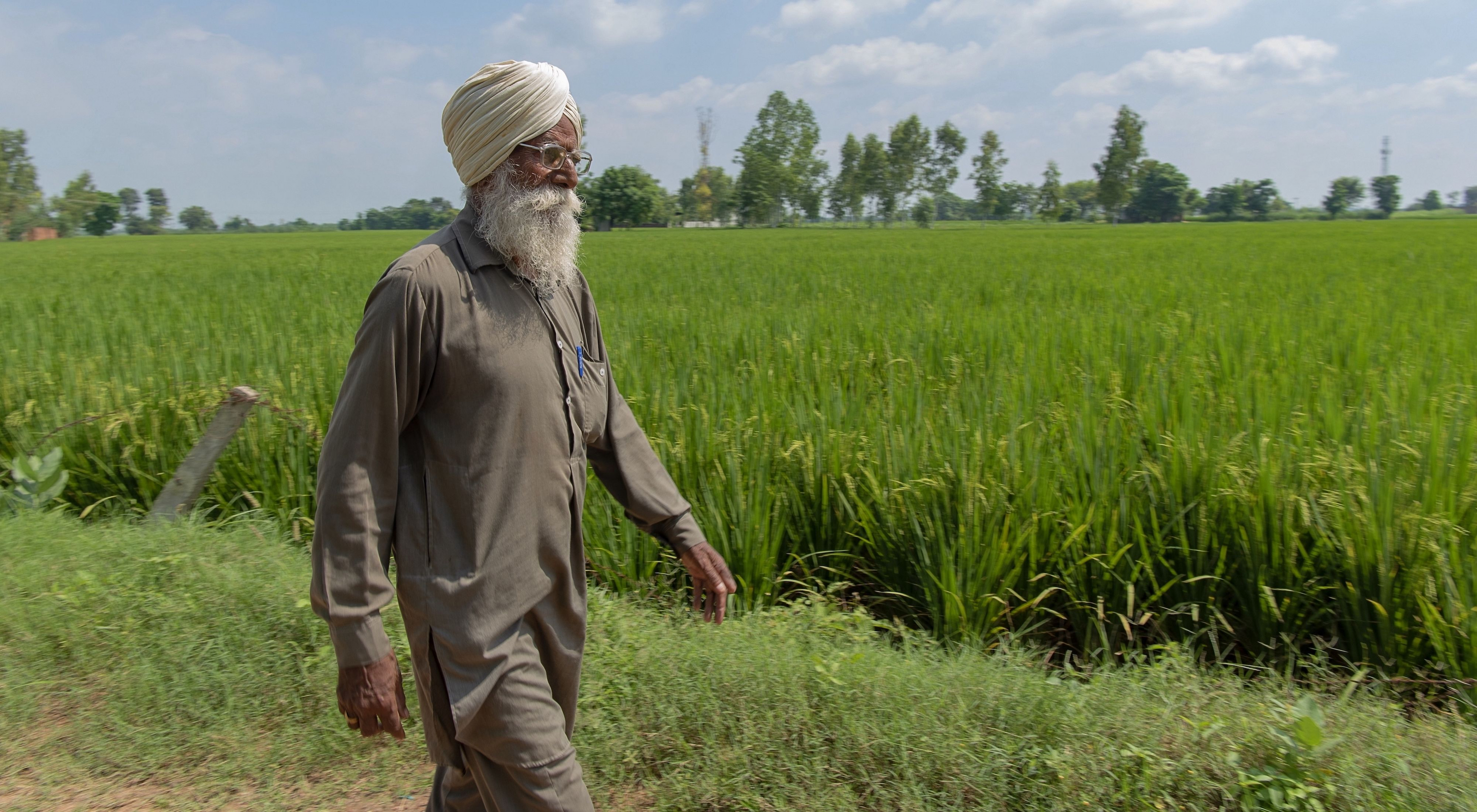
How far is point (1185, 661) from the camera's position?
8.43 ft

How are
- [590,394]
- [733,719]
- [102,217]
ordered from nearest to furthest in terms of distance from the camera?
1. [590,394]
2. [733,719]
3. [102,217]

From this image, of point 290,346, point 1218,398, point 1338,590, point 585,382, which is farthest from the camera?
point 290,346

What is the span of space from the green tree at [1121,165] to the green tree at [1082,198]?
8.82ft

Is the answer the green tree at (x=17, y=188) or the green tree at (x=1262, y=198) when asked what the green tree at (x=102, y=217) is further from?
the green tree at (x=1262, y=198)

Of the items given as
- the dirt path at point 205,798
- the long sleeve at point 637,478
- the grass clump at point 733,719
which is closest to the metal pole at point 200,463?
the grass clump at point 733,719

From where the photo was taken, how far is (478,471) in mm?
1512

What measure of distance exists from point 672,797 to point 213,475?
3330 mm

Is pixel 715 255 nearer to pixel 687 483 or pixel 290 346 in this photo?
pixel 290 346

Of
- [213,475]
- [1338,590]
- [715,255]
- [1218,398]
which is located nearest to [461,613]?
[1338,590]

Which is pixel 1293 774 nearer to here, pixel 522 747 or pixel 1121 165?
pixel 522 747

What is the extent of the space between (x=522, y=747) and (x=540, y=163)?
1024 mm

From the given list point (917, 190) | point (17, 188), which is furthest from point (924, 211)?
point (17, 188)

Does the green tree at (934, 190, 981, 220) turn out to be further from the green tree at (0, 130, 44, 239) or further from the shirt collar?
the shirt collar

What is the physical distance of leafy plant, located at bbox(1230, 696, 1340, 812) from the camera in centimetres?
187
